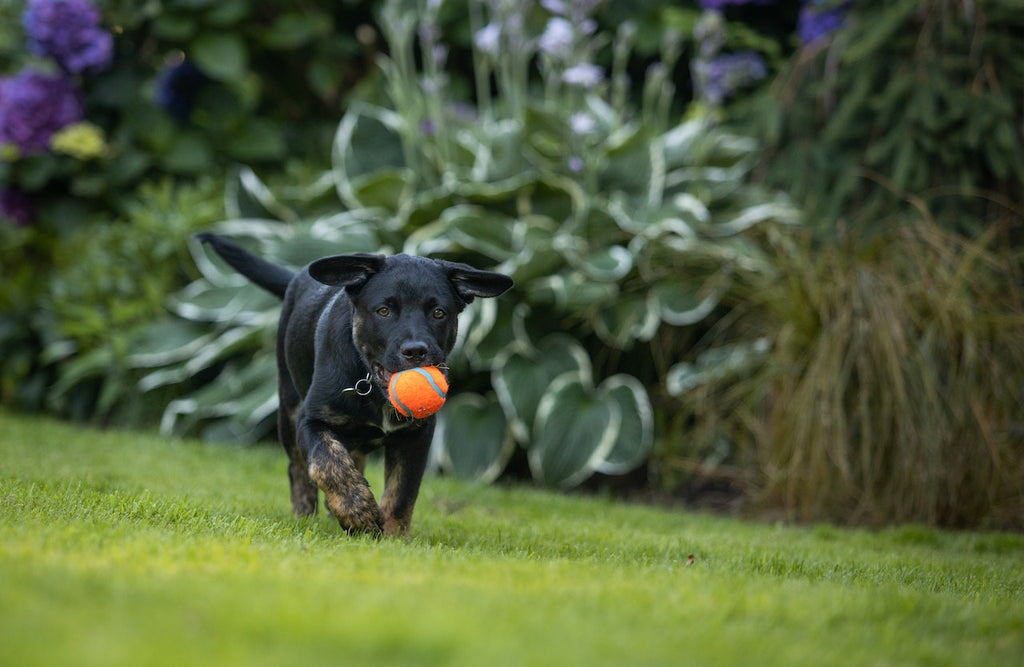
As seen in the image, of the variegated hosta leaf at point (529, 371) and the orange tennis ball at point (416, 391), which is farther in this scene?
the variegated hosta leaf at point (529, 371)

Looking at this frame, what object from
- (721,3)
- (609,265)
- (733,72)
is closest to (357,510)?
(609,265)

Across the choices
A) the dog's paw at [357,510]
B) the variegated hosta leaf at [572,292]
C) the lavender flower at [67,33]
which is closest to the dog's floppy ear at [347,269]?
the dog's paw at [357,510]

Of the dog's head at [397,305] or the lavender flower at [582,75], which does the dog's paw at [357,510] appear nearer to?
the dog's head at [397,305]

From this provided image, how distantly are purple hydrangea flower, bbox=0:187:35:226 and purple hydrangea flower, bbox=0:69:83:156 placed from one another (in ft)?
1.35

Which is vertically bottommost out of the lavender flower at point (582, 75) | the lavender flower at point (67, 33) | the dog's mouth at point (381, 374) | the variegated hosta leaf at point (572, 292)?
the dog's mouth at point (381, 374)

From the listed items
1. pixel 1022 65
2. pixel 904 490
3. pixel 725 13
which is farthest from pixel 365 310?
pixel 725 13

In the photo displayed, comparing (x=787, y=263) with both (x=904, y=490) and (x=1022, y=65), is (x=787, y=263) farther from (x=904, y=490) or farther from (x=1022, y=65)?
(x=1022, y=65)

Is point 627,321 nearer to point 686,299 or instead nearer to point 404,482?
point 686,299

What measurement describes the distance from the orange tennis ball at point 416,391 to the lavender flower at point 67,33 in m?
6.37

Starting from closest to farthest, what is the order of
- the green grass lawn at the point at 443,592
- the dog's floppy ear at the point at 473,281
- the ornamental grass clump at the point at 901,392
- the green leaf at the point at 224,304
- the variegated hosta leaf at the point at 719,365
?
the green grass lawn at the point at 443,592, the dog's floppy ear at the point at 473,281, the ornamental grass clump at the point at 901,392, the variegated hosta leaf at the point at 719,365, the green leaf at the point at 224,304

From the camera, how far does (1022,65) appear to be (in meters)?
7.17

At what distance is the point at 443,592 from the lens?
263 centimetres

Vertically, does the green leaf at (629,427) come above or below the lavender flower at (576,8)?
below

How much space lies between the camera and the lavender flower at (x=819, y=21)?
8233 millimetres
